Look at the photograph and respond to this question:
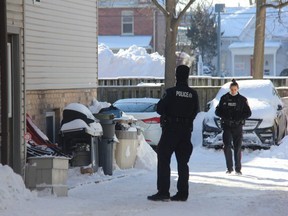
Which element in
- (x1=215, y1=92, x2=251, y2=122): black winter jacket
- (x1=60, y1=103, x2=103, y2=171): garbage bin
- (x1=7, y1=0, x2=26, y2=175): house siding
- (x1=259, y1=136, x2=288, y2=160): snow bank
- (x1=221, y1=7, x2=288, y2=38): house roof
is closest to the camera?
(x1=7, y1=0, x2=26, y2=175): house siding

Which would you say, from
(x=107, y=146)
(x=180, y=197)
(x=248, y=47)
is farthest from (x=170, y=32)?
(x=248, y=47)

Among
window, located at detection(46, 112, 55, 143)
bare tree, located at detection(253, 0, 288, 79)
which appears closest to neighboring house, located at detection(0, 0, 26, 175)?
window, located at detection(46, 112, 55, 143)

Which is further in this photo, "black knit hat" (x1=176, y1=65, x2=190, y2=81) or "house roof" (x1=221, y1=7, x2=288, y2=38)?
"house roof" (x1=221, y1=7, x2=288, y2=38)

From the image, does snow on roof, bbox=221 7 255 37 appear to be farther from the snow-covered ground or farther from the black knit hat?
the black knit hat

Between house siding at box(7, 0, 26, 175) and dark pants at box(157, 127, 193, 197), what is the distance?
7.04 ft

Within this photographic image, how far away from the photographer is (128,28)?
55.6 m

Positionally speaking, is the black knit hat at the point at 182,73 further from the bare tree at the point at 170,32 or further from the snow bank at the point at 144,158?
the bare tree at the point at 170,32

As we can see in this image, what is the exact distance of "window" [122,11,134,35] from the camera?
5467cm

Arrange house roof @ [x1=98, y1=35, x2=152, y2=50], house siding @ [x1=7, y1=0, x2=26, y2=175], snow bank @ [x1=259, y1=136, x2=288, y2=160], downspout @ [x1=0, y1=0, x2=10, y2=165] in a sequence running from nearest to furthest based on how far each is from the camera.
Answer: downspout @ [x1=0, y1=0, x2=10, y2=165]
house siding @ [x1=7, y1=0, x2=26, y2=175]
snow bank @ [x1=259, y1=136, x2=288, y2=160]
house roof @ [x1=98, y1=35, x2=152, y2=50]

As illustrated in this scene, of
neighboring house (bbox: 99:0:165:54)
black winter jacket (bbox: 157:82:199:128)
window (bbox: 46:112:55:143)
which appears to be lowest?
window (bbox: 46:112:55:143)

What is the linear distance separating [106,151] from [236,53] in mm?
42342

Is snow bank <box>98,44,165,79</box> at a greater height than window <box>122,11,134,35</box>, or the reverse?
window <box>122,11,134,35</box>

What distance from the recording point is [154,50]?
5597 centimetres

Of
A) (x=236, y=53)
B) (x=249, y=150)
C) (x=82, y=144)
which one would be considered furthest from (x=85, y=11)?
(x=236, y=53)
